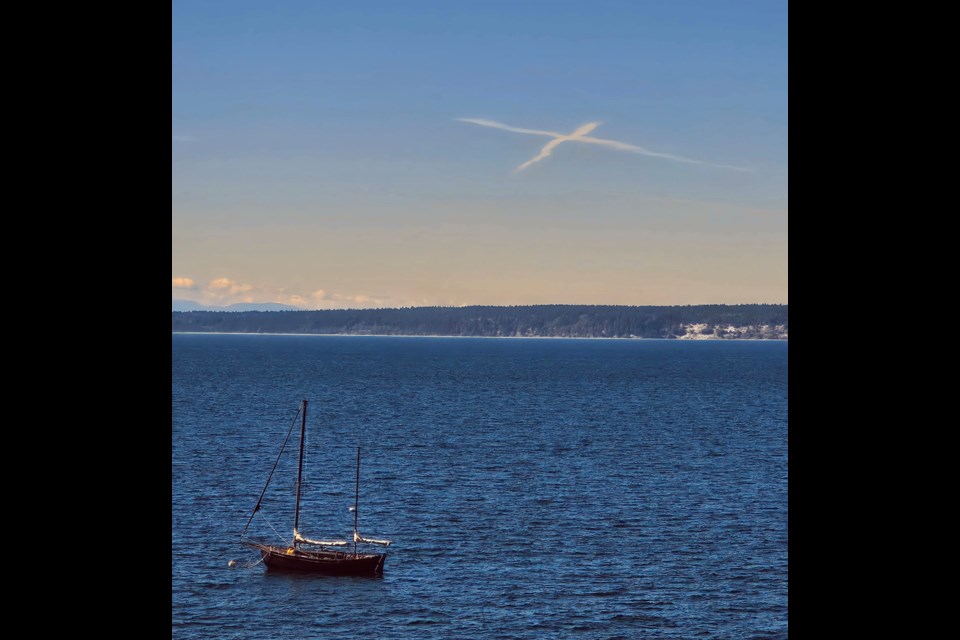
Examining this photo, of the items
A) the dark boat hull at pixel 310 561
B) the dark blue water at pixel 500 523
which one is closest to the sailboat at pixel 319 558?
the dark boat hull at pixel 310 561

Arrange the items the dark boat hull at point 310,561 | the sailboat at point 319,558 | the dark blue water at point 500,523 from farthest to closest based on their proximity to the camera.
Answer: the dark boat hull at point 310,561
the sailboat at point 319,558
the dark blue water at point 500,523

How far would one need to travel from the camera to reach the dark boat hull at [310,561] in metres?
52.4

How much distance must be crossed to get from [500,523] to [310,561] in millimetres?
11802

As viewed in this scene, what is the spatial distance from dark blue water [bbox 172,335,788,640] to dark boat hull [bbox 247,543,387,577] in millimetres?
756

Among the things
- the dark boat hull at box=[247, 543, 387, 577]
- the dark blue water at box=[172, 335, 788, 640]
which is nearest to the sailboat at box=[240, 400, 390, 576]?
the dark boat hull at box=[247, 543, 387, 577]

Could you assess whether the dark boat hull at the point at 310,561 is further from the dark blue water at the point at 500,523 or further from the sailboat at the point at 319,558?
the dark blue water at the point at 500,523

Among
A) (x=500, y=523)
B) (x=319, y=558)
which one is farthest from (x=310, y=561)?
(x=500, y=523)

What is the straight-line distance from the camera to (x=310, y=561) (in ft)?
175

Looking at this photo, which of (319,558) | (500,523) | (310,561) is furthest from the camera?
(500,523)

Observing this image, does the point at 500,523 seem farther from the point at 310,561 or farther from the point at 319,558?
the point at 310,561

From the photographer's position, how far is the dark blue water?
1745 inches

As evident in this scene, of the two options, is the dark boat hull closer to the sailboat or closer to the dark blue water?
the sailboat

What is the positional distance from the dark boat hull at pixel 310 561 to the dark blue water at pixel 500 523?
76cm
